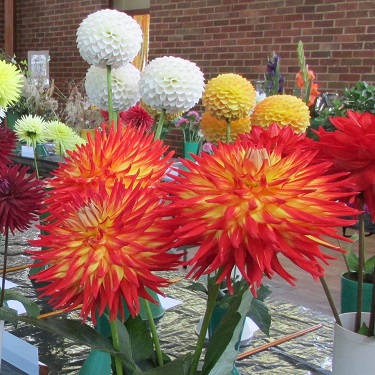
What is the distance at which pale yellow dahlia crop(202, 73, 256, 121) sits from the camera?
77 centimetres

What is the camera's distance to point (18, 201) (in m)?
0.55

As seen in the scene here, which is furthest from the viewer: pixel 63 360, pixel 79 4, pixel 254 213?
pixel 79 4

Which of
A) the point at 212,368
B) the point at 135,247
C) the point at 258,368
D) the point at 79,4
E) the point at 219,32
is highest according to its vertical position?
the point at 79,4

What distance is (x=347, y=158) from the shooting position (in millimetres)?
410

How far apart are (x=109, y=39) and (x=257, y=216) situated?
46 cm

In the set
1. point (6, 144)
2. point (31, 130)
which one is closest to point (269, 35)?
point (31, 130)

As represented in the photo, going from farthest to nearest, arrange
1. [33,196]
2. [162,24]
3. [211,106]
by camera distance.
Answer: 1. [162,24]
2. [211,106]
3. [33,196]

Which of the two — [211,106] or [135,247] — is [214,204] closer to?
[135,247]

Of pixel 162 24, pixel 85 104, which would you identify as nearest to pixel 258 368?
pixel 85 104

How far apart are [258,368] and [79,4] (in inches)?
236

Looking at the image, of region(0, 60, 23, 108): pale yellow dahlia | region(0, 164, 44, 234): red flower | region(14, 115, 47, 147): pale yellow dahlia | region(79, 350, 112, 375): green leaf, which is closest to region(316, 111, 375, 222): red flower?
region(0, 164, 44, 234): red flower

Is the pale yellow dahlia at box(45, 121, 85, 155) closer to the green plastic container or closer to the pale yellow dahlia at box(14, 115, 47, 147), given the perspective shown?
the pale yellow dahlia at box(14, 115, 47, 147)

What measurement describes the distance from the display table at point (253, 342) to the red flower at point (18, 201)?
422 mm

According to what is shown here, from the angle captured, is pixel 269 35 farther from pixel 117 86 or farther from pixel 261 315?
pixel 261 315
